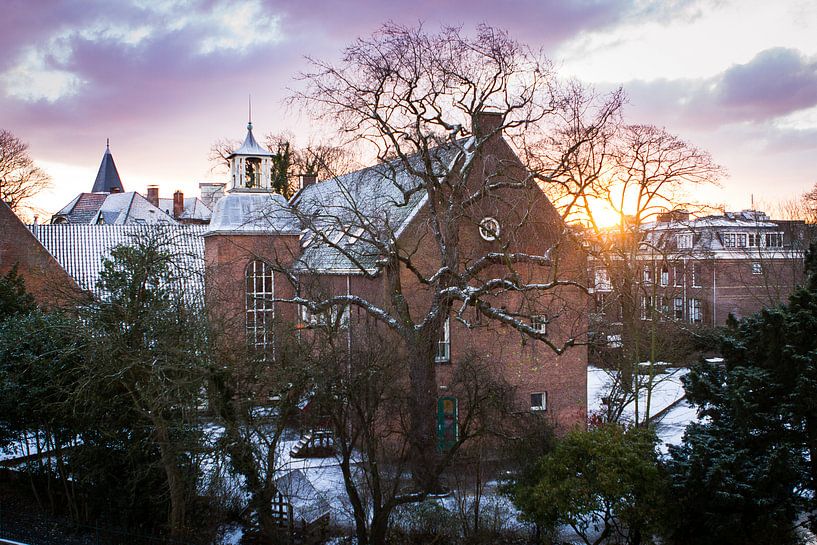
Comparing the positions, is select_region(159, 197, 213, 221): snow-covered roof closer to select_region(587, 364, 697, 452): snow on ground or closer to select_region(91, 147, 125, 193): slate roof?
select_region(91, 147, 125, 193): slate roof

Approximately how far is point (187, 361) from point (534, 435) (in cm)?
851

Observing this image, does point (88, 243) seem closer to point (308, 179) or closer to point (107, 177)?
point (308, 179)

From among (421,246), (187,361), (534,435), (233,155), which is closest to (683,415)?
(421,246)

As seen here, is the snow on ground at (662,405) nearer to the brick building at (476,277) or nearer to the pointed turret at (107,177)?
the brick building at (476,277)

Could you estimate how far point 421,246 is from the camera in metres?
26.6

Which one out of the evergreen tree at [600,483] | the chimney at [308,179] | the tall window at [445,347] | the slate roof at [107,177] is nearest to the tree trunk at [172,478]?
the evergreen tree at [600,483]

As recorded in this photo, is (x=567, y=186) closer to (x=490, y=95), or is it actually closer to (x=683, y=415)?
(x=490, y=95)

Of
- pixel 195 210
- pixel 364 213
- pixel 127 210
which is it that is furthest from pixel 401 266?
pixel 195 210

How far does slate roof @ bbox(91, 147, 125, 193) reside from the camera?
8919cm

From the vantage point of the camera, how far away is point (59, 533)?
18.4 m

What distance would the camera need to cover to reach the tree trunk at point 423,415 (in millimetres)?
19941

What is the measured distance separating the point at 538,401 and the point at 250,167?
647 inches

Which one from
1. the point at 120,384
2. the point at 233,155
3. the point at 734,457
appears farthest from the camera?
the point at 233,155

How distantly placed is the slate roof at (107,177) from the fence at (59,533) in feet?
248
